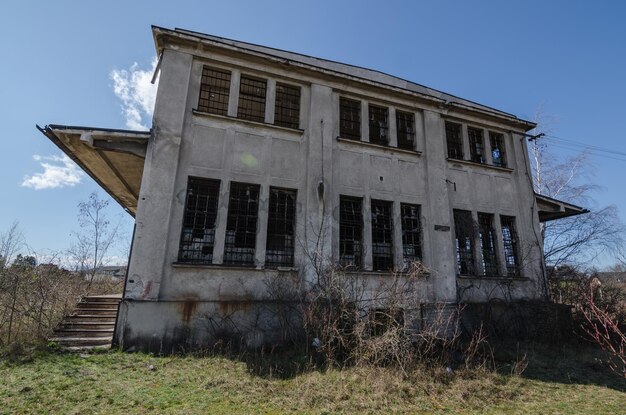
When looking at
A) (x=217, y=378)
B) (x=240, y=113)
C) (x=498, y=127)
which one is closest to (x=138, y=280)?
(x=217, y=378)

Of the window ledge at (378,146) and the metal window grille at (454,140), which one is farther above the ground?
the metal window grille at (454,140)

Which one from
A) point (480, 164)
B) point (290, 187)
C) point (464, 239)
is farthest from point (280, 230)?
point (480, 164)

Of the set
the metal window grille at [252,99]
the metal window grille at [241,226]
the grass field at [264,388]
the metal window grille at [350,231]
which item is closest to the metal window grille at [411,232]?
the metal window grille at [350,231]

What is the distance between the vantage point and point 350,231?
35.5ft

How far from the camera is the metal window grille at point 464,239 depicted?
12.3 meters

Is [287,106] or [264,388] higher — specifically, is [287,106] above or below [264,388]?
above

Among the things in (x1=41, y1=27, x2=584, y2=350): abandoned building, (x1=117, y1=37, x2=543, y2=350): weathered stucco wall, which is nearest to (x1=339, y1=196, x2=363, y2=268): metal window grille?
(x1=41, y1=27, x2=584, y2=350): abandoned building

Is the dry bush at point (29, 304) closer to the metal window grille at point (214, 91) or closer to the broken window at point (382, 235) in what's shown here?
the metal window grille at point (214, 91)

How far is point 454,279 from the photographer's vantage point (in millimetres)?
11266

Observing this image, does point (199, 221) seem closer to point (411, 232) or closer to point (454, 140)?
point (411, 232)

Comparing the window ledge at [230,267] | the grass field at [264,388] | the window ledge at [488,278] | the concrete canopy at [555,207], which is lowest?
the grass field at [264,388]

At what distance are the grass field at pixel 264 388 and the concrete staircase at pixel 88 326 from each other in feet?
2.08

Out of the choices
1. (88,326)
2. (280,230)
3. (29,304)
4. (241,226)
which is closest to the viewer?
(29,304)

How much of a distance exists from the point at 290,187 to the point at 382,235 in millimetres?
3478
